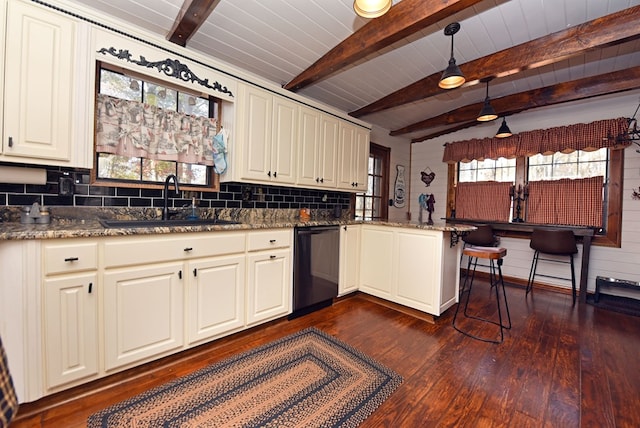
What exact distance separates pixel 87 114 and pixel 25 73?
0.31 m

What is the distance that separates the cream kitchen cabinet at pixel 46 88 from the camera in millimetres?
1499

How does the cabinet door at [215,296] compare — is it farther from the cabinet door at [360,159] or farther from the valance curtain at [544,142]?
the valance curtain at [544,142]

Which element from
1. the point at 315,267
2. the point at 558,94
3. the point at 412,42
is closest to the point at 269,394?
the point at 315,267

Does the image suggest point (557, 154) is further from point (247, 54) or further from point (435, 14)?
point (247, 54)

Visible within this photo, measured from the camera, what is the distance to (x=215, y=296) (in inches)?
78.9

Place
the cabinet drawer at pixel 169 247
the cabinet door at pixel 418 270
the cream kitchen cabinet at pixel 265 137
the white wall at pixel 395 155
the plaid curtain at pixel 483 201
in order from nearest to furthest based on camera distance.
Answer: the cabinet drawer at pixel 169 247 < the cream kitchen cabinet at pixel 265 137 < the cabinet door at pixel 418 270 < the plaid curtain at pixel 483 201 < the white wall at pixel 395 155

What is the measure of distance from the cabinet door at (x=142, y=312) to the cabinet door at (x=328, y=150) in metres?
1.85

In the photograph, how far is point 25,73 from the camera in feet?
5.02

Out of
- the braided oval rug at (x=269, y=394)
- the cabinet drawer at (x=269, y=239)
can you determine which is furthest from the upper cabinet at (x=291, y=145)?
the braided oval rug at (x=269, y=394)

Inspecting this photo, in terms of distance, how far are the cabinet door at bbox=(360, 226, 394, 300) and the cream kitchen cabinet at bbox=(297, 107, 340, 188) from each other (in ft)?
2.48

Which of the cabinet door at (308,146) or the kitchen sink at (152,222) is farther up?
the cabinet door at (308,146)

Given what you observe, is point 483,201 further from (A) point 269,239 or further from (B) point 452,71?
(A) point 269,239

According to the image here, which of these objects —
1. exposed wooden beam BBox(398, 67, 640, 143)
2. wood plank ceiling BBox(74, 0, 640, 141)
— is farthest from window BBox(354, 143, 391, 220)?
wood plank ceiling BBox(74, 0, 640, 141)

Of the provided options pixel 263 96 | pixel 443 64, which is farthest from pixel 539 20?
pixel 263 96
